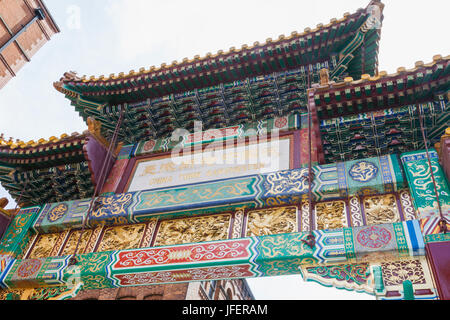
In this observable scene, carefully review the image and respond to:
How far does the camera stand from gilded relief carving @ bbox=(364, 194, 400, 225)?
5492 mm

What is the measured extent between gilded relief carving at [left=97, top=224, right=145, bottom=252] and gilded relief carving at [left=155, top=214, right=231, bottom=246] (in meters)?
0.37

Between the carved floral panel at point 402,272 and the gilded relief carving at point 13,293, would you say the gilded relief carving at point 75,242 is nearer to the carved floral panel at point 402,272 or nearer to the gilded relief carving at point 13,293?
the gilded relief carving at point 13,293

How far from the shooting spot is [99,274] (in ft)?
19.5

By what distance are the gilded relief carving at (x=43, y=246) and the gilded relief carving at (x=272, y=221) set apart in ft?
11.2

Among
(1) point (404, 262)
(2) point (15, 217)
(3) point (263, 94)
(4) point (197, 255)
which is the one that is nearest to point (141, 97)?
(3) point (263, 94)

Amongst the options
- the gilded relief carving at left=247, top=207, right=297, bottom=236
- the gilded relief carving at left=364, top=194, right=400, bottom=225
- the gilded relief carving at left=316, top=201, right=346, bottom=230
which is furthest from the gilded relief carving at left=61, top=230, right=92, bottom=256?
the gilded relief carving at left=364, top=194, right=400, bottom=225

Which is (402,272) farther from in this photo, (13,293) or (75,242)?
(13,293)

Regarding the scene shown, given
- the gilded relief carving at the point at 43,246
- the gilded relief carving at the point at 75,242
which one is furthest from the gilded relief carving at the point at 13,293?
the gilded relief carving at the point at 75,242

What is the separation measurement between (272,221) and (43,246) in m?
3.94

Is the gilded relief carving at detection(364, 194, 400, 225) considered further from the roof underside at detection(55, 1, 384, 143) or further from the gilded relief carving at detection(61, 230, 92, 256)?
the gilded relief carving at detection(61, 230, 92, 256)

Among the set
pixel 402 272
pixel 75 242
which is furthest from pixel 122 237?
pixel 402 272

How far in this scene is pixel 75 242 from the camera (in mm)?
6902

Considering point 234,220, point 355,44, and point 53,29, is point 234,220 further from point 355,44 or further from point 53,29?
point 53,29

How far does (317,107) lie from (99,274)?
397 cm
